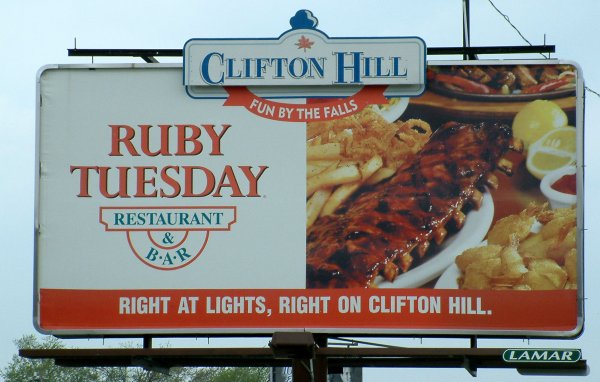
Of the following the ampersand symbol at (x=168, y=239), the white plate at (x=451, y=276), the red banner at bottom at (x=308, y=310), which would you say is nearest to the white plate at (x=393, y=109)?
the white plate at (x=451, y=276)

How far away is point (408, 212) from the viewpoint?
1314 cm

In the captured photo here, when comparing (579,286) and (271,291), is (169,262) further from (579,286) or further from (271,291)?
(579,286)

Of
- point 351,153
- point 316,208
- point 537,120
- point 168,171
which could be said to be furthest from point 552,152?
point 168,171

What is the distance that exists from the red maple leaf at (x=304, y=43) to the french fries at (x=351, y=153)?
719mm

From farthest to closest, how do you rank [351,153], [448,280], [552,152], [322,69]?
1. [322,69]
2. [351,153]
3. [552,152]
4. [448,280]

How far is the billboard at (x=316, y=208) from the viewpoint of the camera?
42.4 ft

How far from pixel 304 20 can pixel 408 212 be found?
2.00 meters

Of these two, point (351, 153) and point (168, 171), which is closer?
point (351, 153)

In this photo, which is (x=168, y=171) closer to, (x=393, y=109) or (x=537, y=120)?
(x=393, y=109)

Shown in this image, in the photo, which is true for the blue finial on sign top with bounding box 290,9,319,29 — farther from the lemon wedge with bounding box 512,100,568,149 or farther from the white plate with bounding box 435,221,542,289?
the white plate with bounding box 435,221,542,289

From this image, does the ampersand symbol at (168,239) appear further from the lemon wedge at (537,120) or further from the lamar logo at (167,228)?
the lemon wedge at (537,120)

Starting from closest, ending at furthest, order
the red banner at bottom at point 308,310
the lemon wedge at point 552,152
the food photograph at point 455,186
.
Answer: the red banner at bottom at point 308,310, the food photograph at point 455,186, the lemon wedge at point 552,152

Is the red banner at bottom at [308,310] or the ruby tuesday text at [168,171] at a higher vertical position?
the ruby tuesday text at [168,171]

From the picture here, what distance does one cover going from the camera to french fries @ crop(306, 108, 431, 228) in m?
13.2
